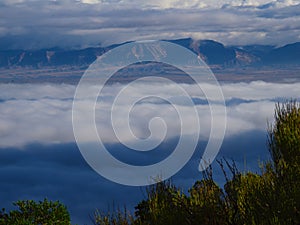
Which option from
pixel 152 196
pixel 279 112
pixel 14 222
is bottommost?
pixel 152 196

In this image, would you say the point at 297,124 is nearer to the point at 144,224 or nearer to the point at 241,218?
the point at 241,218

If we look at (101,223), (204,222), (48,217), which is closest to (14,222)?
(48,217)

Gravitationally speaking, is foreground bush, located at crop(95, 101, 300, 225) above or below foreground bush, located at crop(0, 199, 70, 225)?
below

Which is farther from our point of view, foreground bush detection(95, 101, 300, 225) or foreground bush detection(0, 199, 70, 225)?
foreground bush detection(0, 199, 70, 225)

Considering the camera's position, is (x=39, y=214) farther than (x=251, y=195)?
Yes

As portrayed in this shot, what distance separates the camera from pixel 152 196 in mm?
24844

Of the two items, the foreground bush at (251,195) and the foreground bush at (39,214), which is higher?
the foreground bush at (39,214)

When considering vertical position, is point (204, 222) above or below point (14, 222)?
below

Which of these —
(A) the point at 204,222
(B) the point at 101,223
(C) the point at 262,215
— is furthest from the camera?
(B) the point at 101,223

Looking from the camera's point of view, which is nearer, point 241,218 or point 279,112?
point 241,218

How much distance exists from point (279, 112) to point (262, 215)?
5487mm

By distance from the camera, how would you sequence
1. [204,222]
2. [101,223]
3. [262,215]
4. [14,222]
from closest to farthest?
[262,215] < [204,222] < [101,223] < [14,222]

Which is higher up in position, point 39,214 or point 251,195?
point 39,214

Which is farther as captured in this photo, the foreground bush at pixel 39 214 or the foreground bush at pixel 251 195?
the foreground bush at pixel 39 214
